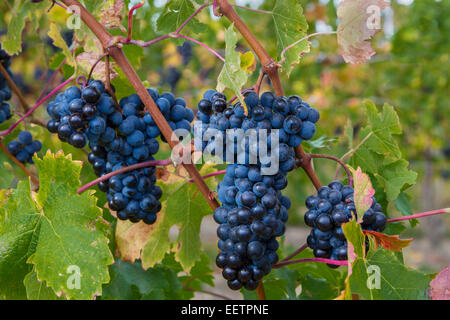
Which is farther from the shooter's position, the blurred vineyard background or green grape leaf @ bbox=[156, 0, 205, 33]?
the blurred vineyard background

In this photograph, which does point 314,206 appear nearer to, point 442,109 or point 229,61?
point 229,61

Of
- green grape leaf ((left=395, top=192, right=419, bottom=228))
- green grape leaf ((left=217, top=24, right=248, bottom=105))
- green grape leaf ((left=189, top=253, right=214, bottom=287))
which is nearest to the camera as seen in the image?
green grape leaf ((left=217, top=24, right=248, bottom=105))

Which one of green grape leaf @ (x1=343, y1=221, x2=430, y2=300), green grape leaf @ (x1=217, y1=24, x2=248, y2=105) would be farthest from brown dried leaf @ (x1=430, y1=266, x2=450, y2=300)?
green grape leaf @ (x1=217, y1=24, x2=248, y2=105)

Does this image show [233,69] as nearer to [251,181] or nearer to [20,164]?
[251,181]

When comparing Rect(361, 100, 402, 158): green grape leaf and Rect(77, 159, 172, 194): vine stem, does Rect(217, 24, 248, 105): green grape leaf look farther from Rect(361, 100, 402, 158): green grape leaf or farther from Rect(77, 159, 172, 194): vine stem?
Rect(361, 100, 402, 158): green grape leaf

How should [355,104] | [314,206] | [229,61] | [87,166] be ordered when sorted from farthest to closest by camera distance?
[355,104], [87,166], [314,206], [229,61]
